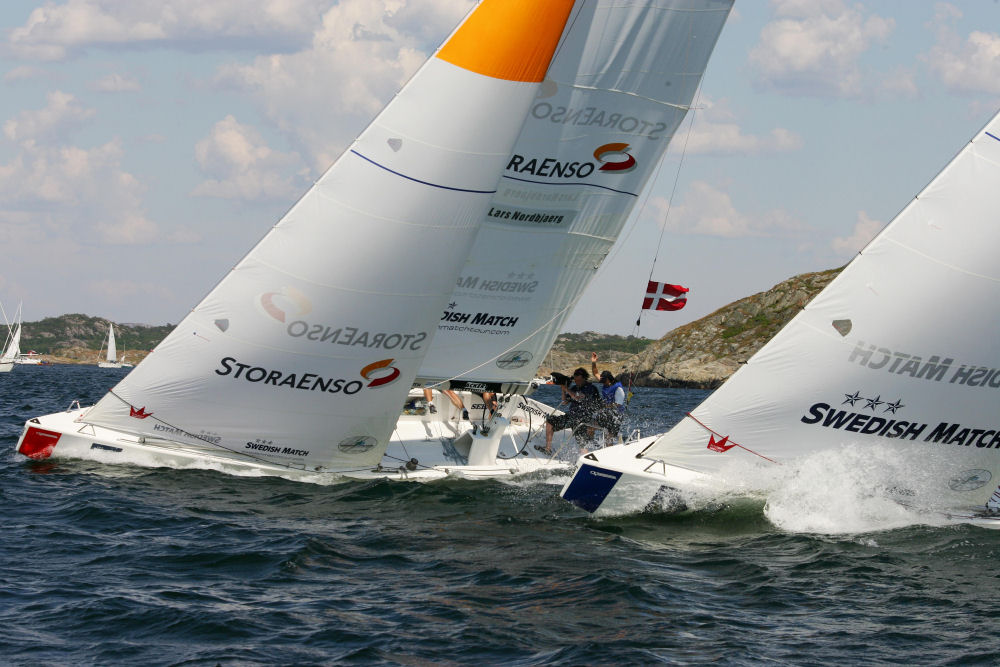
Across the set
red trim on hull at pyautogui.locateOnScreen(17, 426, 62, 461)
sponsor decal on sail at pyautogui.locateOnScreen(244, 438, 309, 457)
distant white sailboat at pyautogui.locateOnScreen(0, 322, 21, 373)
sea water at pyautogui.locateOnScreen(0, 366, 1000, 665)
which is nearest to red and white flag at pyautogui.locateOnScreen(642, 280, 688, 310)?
sea water at pyautogui.locateOnScreen(0, 366, 1000, 665)

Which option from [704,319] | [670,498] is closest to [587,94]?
[670,498]

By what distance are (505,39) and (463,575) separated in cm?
714

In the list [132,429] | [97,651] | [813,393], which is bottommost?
[97,651]

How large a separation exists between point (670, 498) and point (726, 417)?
4.06 ft

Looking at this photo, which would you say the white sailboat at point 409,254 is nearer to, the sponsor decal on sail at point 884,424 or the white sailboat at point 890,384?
the white sailboat at point 890,384

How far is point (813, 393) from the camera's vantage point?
40.4 ft

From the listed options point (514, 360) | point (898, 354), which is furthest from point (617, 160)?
point (898, 354)

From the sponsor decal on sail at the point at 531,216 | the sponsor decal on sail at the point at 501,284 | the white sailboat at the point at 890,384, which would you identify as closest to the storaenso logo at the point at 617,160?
the sponsor decal on sail at the point at 531,216

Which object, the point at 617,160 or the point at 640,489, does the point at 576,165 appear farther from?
the point at 640,489

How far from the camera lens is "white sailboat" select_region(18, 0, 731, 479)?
13.5 metres

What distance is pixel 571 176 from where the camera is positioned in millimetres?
16234

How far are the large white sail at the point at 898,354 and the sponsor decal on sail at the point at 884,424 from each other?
0.04 feet

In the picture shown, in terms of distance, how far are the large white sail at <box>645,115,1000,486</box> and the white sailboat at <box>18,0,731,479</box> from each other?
165 inches

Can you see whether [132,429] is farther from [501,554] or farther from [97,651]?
[97,651]
